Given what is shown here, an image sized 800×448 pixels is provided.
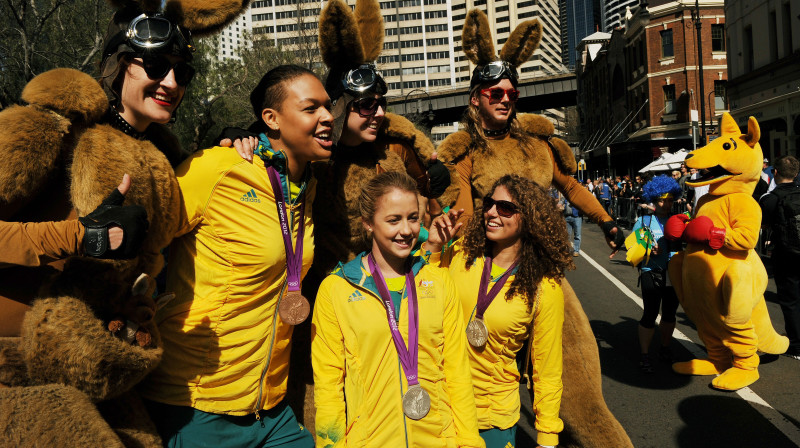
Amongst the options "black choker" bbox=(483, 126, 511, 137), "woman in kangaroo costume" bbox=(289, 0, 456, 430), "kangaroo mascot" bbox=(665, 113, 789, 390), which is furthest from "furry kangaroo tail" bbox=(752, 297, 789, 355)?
"woman in kangaroo costume" bbox=(289, 0, 456, 430)

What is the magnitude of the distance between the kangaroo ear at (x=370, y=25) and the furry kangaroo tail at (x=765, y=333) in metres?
4.17

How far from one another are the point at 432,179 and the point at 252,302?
150 centimetres

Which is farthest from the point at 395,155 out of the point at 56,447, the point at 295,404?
the point at 56,447

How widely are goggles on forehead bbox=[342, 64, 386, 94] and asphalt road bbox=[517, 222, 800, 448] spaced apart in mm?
3013

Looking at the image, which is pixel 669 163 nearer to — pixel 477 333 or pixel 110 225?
pixel 477 333

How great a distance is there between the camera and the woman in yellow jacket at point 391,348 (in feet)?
8.01

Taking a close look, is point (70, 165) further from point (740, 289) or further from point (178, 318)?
point (740, 289)

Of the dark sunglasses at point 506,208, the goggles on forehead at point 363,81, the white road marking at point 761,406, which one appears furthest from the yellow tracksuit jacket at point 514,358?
the white road marking at point 761,406

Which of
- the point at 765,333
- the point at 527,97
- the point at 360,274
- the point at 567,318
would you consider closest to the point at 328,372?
the point at 360,274

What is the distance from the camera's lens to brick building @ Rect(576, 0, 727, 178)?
1571 inches

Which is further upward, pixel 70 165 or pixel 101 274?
pixel 70 165

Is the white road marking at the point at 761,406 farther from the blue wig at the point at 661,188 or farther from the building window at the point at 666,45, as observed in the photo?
the building window at the point at 666,45

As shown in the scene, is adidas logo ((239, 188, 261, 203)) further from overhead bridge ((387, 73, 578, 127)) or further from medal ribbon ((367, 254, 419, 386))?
overhead bridge ((387, 73, 578, 127))

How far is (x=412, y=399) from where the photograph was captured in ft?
8.03
